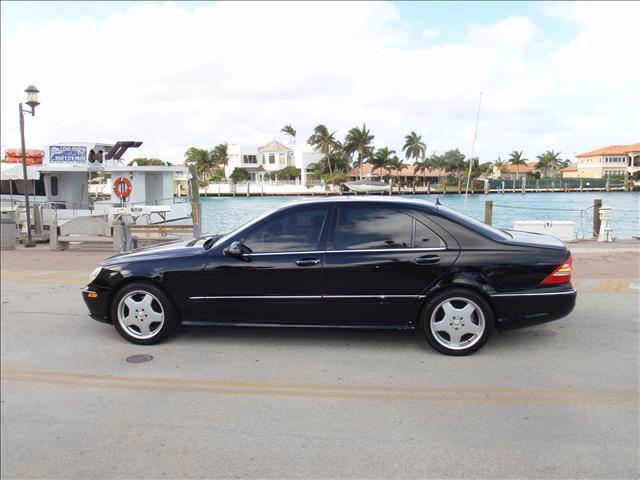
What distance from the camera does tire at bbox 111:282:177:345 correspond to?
223 inches

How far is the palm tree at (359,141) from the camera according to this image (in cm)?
8556

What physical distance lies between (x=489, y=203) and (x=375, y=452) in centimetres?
1130

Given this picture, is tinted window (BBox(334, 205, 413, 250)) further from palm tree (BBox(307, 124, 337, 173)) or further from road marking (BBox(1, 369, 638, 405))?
palm tree (BBox(307, 124, 337, 173))

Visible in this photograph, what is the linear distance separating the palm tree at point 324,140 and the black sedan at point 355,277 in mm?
79957

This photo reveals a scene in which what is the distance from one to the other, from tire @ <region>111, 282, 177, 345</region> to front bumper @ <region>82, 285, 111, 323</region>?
0.32 ft

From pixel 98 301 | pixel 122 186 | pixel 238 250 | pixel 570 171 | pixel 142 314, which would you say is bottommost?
pixel 142 314

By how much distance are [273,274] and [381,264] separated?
3.55 feet

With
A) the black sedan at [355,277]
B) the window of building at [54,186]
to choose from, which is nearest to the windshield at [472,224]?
the black sedan at [355,277]

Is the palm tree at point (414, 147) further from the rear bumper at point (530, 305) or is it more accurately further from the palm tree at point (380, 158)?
the rear bumper at point (530, 305)

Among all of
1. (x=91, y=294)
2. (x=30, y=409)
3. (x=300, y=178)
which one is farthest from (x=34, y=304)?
(x=300, y=178)

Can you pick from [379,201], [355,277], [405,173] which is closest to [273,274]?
[355,277]

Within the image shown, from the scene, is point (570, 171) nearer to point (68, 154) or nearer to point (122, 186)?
point (122, 186)

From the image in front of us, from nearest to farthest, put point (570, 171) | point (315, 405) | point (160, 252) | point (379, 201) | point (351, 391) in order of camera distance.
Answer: point (315, 405), point (351, 391), point (379, 201), point (160, 252), point (570, 171)

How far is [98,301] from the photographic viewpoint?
582 centimetres
